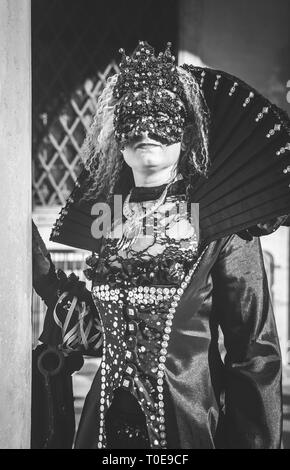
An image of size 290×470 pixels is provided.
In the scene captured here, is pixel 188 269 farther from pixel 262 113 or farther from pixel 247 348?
pixel 262 113

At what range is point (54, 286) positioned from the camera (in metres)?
1.69

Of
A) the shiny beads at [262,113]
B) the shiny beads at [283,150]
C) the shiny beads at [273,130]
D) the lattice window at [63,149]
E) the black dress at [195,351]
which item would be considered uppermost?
the lattice window at [63,149]

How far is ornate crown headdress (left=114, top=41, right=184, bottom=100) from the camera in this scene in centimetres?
149

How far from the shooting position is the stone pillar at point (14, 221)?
56.9 inches

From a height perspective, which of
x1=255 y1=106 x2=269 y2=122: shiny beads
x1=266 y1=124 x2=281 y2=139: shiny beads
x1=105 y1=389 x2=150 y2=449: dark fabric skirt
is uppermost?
x1=255 y1=106 x2=269 y2=122: shiny beads

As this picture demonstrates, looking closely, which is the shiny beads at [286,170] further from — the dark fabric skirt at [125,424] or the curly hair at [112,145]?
the dark fabric skirt at [125,424]

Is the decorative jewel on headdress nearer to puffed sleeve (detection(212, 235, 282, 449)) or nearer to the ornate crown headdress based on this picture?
the ornate crown headdress

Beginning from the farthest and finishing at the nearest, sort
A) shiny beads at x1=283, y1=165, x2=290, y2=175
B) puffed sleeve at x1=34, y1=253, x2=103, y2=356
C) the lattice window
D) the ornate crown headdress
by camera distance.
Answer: the lattice window < puffed sleeve at x1=34, y1=253, x2=103, y2=356 < the ornate crown headdress < shiny beads at x1=283, y1=165, x2=290, y2=175

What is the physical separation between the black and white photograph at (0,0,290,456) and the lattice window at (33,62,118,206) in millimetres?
1701

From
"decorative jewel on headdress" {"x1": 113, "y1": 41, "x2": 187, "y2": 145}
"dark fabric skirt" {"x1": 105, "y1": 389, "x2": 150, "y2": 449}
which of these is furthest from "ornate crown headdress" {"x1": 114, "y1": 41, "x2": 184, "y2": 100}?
"dark fabric skirt" {"x1": 105, "y1": 389, "x2": 150, "y2": 449}

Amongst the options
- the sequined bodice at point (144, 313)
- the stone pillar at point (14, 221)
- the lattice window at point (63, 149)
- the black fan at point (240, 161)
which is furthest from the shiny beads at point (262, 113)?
the lattice window at point (63, 149)

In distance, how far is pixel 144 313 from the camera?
1.47m

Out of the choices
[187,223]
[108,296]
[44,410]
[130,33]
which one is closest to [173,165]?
[187,223]

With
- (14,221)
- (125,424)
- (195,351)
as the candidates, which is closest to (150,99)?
(14,221)
